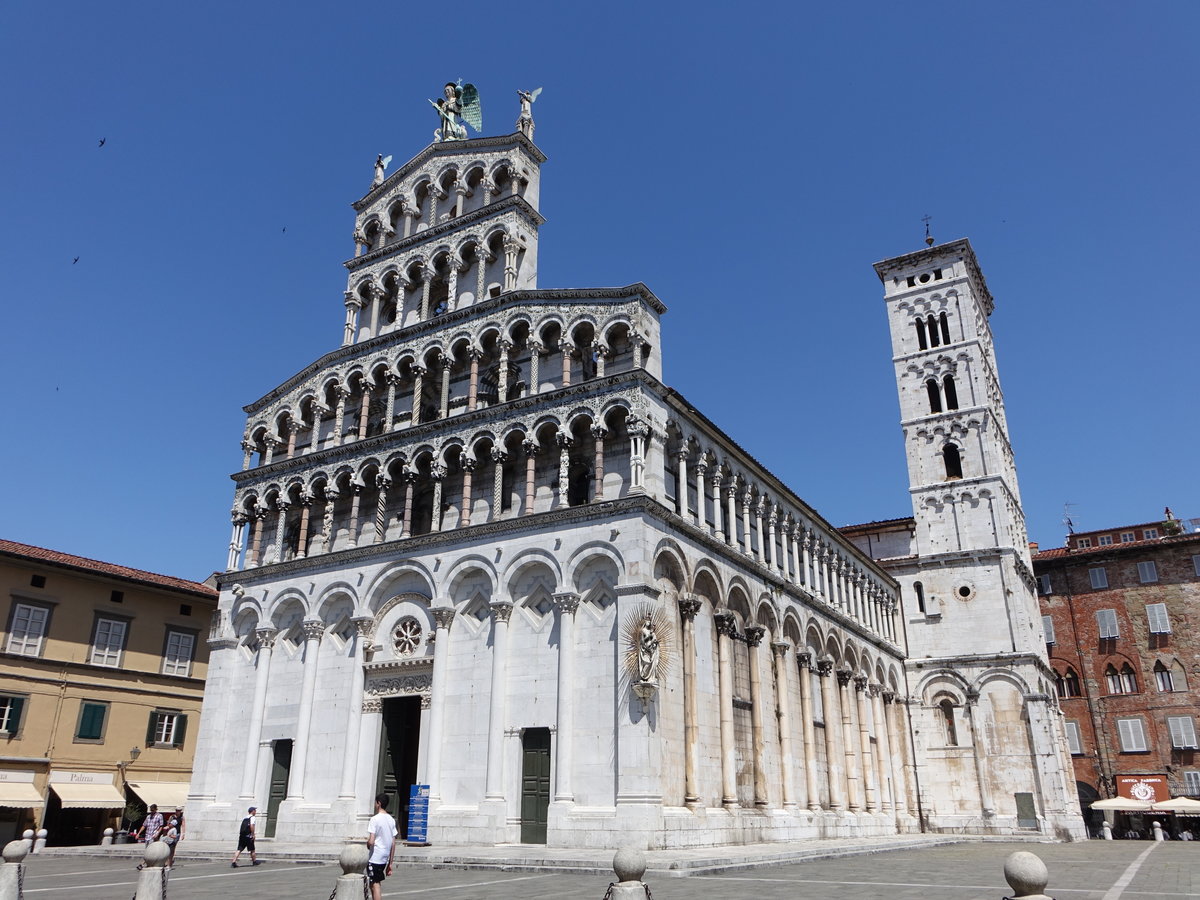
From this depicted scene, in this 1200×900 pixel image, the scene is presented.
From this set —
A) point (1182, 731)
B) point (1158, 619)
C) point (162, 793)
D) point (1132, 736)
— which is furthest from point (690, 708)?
point (1158, 619)

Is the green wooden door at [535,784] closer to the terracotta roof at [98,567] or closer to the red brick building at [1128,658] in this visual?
the terracotta roof at [98,567]

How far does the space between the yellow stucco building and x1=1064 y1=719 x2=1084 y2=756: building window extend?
1794 inches

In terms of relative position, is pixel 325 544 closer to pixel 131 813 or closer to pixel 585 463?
pixel 585 463

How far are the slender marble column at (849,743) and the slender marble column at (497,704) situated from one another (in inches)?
687

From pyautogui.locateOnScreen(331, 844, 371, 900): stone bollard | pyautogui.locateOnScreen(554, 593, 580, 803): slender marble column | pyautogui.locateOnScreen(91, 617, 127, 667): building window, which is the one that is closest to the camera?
pyautogui.locateOnScreen(331, 844, 371, 900): stone bollard

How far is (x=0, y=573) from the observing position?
33.4 m

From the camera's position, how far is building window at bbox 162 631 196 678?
3875cm

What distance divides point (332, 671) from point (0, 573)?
14379 mm

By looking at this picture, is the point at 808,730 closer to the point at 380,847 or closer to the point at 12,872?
the point at 380,847

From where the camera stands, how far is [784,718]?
31219 millimetres

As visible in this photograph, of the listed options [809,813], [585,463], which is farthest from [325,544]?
[809,813]

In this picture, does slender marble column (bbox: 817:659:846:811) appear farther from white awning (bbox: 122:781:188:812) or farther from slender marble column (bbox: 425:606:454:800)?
white awning (bbox: 122:781:188:812)

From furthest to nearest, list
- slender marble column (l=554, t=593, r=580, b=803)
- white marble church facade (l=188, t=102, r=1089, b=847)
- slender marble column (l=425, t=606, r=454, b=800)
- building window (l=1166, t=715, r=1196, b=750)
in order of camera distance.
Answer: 1. building window (l=1166, t=715, r=1196, b=750)
2. slender marble column (l=425, t=606, r=454, b=800)
3. white marble church facade (l=188, t=102, r=1089, b=847)
4. slender marble column (l=554, t=593, r=580, b=803)

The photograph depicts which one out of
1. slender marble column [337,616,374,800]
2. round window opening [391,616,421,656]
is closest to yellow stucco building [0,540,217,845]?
slender marble column [337,616,374,800]
